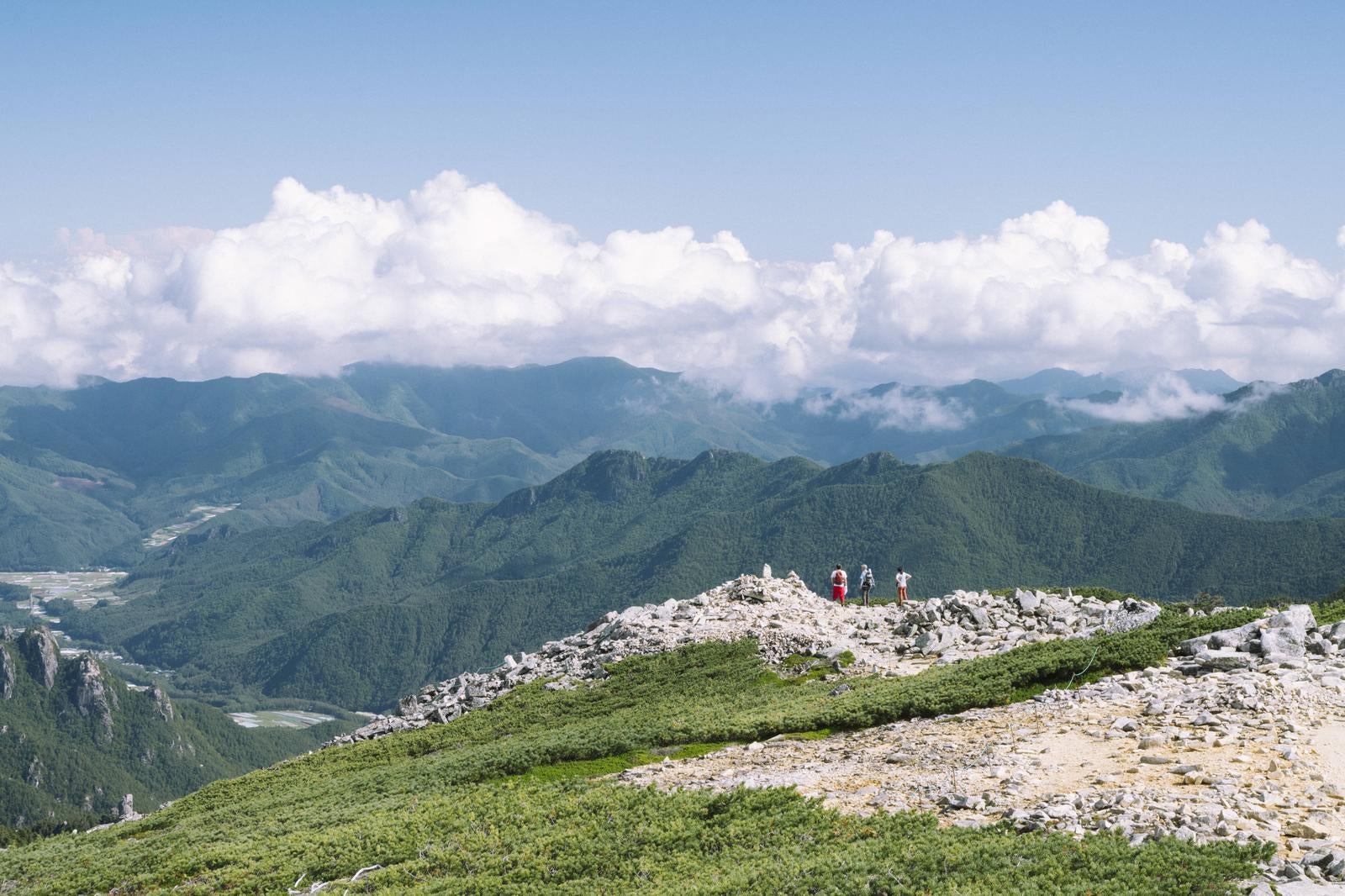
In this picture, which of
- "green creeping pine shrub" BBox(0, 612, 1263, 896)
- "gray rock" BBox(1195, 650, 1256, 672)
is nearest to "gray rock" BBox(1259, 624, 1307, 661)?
"gray rock" BBox(1195, 650, 1256, 672)

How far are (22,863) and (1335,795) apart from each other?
1724 inches

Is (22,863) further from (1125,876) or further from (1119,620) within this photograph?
(1119,620)

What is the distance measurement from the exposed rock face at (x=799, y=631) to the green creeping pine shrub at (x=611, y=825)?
160 inches

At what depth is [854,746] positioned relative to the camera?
1235 inches

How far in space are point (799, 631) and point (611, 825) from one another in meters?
28.6

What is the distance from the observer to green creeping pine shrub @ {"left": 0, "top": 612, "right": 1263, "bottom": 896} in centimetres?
1998

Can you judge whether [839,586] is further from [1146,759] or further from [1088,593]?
[1146,759]

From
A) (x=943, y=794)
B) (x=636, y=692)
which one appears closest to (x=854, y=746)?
(x=943, y=794)

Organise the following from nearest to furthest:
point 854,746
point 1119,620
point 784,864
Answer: point 784,864 < point 854,746 < point 1119,620

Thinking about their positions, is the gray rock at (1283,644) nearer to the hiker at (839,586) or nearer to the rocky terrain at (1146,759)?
the rocky terrain at (1146,759)

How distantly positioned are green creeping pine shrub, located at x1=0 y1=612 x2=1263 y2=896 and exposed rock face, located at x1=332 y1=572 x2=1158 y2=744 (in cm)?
407

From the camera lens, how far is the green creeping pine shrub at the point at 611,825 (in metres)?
20.0

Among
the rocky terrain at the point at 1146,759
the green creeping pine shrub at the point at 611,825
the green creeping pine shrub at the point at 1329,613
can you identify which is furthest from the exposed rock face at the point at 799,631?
the green creeping pine shrub at the point at 1329,613

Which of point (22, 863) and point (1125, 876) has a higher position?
point (1125, 876)
